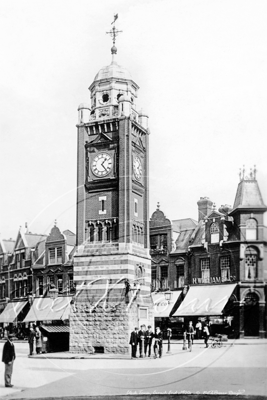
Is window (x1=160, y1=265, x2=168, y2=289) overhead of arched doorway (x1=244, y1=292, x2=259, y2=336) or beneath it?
overhead

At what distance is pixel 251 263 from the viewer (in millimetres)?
14641

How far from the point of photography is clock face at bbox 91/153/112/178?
79.6 ft

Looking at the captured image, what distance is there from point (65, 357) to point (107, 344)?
2581 mm

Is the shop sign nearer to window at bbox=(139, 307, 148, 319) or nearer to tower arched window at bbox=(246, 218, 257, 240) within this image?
window at bbox=(139, 307, 148, 319)

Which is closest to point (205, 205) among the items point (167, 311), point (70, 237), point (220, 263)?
point (220, 263)

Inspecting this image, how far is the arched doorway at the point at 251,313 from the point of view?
1442 cm

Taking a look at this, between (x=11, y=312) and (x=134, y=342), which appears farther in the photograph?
(x=11, y=312)

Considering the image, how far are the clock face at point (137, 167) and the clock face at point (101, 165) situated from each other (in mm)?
1182

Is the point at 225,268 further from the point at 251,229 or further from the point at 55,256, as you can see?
the point at 55,256

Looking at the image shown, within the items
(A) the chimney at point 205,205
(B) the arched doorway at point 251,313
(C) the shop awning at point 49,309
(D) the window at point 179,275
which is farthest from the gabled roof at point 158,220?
(B) the arched doorway at point 251,313

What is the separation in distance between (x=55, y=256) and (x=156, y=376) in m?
13.8

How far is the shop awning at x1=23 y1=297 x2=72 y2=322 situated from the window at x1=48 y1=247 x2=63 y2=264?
1.83m

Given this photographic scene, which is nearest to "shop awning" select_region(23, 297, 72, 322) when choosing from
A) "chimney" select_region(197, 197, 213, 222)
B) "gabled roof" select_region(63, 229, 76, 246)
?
"gabled roof" select_region(63, 229, 76, 246)

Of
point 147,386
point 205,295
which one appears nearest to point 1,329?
point 205,295
